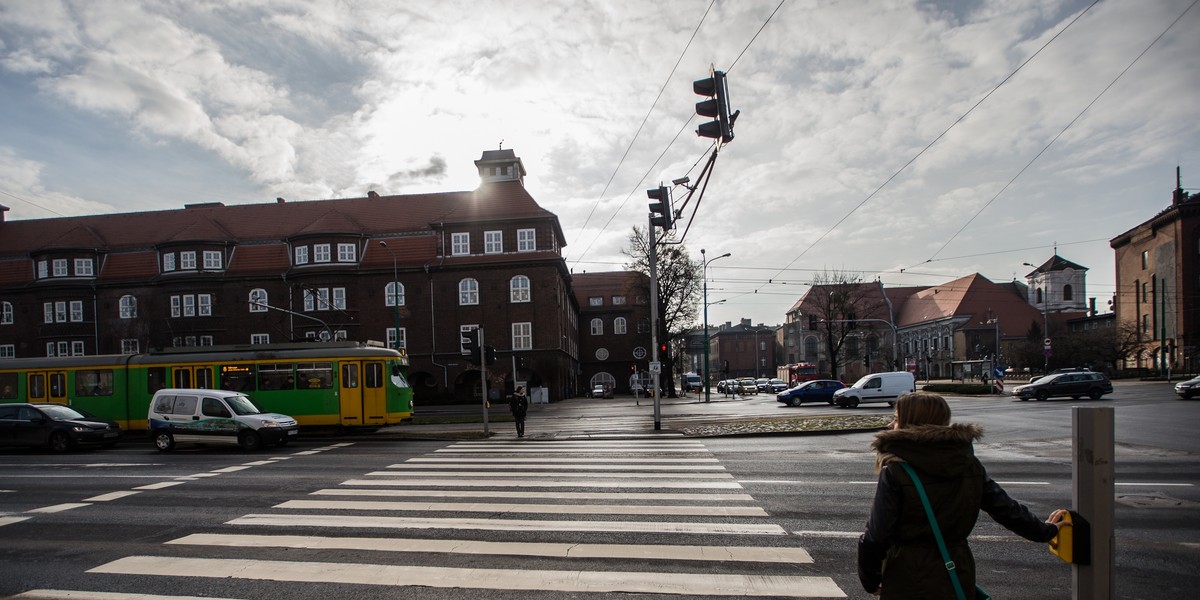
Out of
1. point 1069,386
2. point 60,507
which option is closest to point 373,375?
point 60,507

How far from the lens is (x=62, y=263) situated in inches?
2136

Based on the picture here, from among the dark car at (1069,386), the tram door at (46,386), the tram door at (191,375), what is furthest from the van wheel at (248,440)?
the dark car at (1069,386)

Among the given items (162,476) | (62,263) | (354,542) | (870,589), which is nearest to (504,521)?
(354,542)

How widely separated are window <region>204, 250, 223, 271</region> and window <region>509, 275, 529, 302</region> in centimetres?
2353

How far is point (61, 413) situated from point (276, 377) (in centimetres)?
597

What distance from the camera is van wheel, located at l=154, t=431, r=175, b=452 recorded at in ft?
62.6

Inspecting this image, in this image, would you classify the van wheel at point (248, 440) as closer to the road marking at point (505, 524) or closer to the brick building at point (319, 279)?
the road marking at point (505, 524)

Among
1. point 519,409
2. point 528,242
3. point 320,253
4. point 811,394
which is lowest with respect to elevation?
point 811,394

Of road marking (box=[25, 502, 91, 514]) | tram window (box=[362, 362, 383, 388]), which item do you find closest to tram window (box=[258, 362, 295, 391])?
tram window (box=[362, 362, 383, 388])

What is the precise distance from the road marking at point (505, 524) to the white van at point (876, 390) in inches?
1165

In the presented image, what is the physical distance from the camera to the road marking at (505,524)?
8.20m

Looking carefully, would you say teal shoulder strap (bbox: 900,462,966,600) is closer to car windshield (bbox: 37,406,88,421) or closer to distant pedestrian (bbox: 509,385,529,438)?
distant pedestrian (bbox: 509,385,529,438)

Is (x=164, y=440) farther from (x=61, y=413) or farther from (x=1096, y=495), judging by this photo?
(x=1096, y=495)

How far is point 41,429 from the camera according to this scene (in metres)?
19.4
